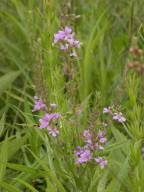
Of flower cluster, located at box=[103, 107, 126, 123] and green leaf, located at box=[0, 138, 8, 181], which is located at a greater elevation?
flower cluster, located at box=[103, 107, 126, 123]

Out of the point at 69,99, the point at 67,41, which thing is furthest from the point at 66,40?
the point at 69,99

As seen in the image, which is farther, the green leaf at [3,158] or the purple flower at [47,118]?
the green leaf at [3,158]

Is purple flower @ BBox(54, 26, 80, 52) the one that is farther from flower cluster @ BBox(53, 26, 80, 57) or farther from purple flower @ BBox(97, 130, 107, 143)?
purple flower @ BBox(97, 130, 107, 143)

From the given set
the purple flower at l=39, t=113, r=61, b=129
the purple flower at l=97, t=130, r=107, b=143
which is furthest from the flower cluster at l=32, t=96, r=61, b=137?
the purple flower at l=97, t=130, r=107, b=143

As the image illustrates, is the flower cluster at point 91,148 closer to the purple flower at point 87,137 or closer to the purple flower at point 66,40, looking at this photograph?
the purple flower at point 87,137

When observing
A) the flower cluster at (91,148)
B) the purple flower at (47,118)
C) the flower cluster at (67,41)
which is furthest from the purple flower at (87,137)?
the flower cluster at (67,41)

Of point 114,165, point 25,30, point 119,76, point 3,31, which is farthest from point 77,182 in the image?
point 3,31

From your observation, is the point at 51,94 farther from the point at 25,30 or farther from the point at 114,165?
the point at 25,30
